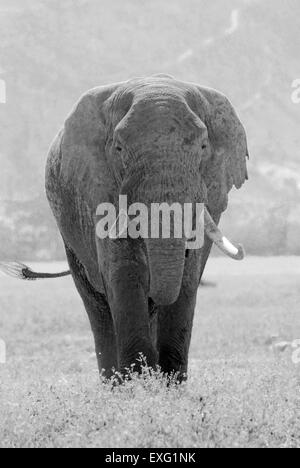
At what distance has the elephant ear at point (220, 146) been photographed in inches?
318

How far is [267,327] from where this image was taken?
17312mm

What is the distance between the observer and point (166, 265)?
7.11m

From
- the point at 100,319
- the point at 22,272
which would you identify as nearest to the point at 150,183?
the point at 100,319

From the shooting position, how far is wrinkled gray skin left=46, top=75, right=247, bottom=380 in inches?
283

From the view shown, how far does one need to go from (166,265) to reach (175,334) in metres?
0.79

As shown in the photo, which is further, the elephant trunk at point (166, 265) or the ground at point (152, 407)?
the elephant trunk at point (166, 265)

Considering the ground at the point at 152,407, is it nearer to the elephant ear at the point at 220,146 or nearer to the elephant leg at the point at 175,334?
the elephant leg at the point at 175,334

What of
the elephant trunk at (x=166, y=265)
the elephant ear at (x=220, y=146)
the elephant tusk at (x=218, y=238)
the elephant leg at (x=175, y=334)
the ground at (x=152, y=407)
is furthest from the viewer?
the elephant ear at (x=220, y=146)

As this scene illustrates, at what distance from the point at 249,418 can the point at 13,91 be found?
51178mm

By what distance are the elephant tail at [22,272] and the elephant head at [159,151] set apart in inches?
79.4

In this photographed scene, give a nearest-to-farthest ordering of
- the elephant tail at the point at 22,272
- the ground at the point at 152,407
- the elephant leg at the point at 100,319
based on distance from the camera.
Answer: the ground at the point at 152,407, the elephant leg at the point at 100,319, the elephant tail at the point at 22,272

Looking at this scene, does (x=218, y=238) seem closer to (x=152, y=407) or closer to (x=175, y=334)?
(x=175, y=334)

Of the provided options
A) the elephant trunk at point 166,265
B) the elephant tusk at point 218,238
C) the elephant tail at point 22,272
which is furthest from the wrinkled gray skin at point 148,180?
the elephant tail at point 22,272

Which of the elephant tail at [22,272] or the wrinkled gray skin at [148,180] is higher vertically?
the wrinkled gray skin at [148,180]
